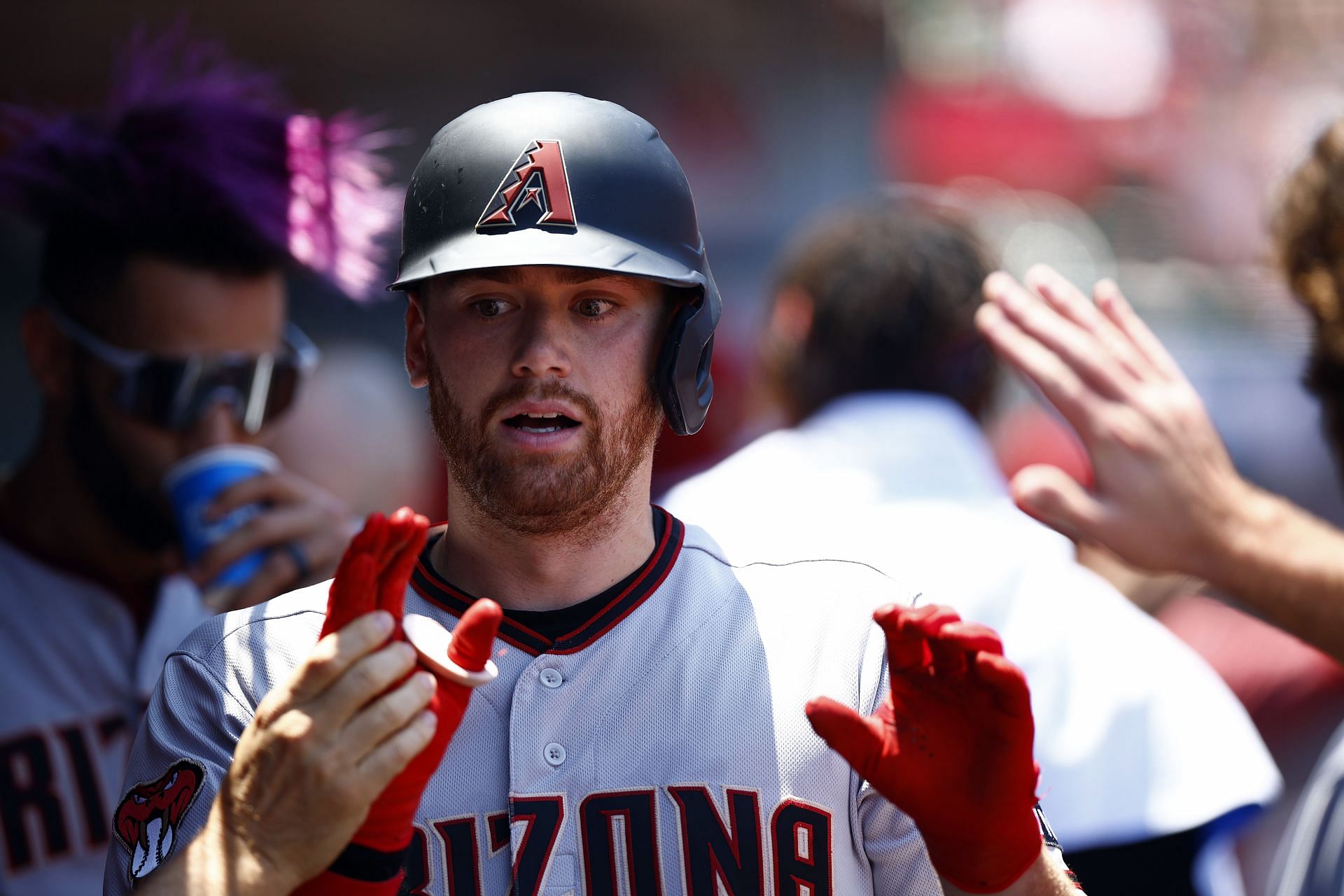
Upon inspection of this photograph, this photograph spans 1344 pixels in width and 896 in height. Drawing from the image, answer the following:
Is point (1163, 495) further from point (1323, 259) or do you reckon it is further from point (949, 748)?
point (1323, 259)

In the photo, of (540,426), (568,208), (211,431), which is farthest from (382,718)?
(211,431)

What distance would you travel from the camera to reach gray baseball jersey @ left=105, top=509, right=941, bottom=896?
6.06ft

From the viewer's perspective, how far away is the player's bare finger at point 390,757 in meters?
1.58

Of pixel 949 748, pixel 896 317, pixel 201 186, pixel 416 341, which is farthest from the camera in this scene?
pixel 896 317

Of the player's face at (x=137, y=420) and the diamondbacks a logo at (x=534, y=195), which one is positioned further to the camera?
the player's face at (x=137, y=420)

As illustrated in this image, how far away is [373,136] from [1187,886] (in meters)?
2.42

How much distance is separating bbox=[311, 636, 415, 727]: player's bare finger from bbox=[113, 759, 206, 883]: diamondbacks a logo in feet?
1.20

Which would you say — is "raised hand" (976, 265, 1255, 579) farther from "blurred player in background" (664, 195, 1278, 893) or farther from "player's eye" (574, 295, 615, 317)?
"player's eye" (574, 295, 615, 317)

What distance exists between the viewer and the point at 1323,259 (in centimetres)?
275

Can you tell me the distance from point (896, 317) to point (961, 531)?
0.68 m

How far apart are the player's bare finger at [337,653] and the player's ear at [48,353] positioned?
6.13 ft

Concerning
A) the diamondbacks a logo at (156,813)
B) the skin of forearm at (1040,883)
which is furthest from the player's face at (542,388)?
the skin of forearm at (1040,883)

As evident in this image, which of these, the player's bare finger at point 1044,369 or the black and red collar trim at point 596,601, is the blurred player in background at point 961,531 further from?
the player's bare finger at point 1044,369

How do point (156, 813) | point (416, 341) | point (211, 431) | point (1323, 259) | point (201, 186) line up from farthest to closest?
point (201, 186) < point (211, 431) < point (1323, 259) < point (416, 341) < point (156, 813)
